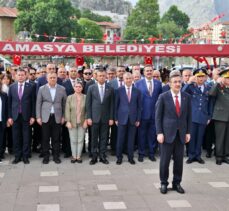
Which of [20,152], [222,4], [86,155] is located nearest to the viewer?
[20,152]

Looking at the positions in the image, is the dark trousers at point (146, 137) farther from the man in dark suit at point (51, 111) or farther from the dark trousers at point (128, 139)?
the man in dark suit at point (51, 111)

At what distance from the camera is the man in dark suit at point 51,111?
25.6 feet

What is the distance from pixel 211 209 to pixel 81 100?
3.44 meters

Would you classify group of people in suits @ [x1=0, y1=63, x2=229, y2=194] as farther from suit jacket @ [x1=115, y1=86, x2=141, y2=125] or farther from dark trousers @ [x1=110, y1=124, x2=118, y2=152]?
dark trousers @ [x1=110, y1=124, x2=118, y2=152]

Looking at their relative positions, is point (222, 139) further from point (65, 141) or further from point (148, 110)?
point (65, 141)

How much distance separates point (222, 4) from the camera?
15.4 meters

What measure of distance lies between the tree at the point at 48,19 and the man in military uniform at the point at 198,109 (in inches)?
1945

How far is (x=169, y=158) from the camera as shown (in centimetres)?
619

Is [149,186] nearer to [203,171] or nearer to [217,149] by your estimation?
[203,171]

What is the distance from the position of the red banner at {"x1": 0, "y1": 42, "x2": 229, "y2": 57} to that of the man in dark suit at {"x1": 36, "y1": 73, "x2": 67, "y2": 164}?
2.50 m

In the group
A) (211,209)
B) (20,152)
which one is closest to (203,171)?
(211,209)

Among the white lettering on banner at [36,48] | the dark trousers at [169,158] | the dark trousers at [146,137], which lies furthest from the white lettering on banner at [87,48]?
the dark trousers at [169,158]

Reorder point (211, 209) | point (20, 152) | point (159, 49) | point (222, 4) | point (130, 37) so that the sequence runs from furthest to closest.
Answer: point (130, 37) < point (222, 4) < point (159, 49) < point (20, 152) < point (211, 209)

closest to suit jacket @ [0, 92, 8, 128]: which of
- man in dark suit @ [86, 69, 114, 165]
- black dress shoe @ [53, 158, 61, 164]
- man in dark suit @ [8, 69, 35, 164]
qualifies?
man in dark suit @ [8, 69, 35, 164]
